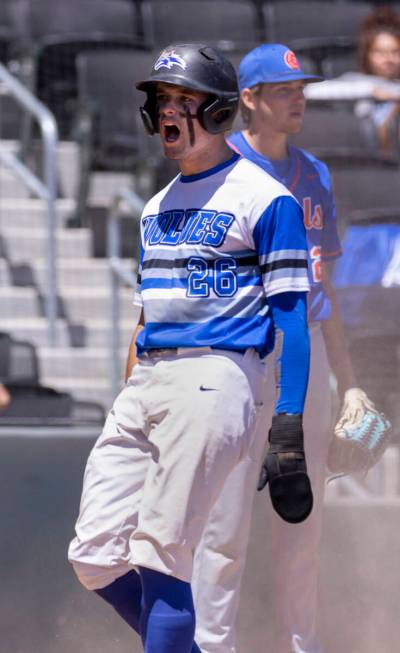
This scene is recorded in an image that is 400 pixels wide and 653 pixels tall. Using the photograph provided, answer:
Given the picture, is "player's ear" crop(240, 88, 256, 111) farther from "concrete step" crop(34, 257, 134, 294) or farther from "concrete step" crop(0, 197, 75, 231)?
"concrete step" crop(0, 197, 75, 231)

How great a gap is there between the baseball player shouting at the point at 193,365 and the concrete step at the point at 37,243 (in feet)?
10.1

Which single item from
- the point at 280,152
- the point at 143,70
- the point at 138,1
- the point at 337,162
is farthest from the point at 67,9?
the point at 280,152

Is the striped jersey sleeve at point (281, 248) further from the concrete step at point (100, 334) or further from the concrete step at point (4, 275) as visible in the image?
the concrete step at point (4, 275)

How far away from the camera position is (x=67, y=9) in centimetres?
751

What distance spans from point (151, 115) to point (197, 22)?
4.99m

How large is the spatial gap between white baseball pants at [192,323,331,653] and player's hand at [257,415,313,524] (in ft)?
1.62

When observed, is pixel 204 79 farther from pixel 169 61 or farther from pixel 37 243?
pixel 37 243

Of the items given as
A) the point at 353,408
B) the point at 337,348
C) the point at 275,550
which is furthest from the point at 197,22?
the point at 275,550

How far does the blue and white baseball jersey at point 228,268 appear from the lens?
270 cm

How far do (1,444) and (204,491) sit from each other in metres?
1.12

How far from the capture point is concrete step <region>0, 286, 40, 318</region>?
17.7 feet

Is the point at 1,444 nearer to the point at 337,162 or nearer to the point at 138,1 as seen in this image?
the point at 337,162

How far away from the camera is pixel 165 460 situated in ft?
8.85

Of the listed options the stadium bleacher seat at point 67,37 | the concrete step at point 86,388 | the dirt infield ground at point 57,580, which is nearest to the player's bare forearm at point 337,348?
the dirt infield ground at point 57,580
